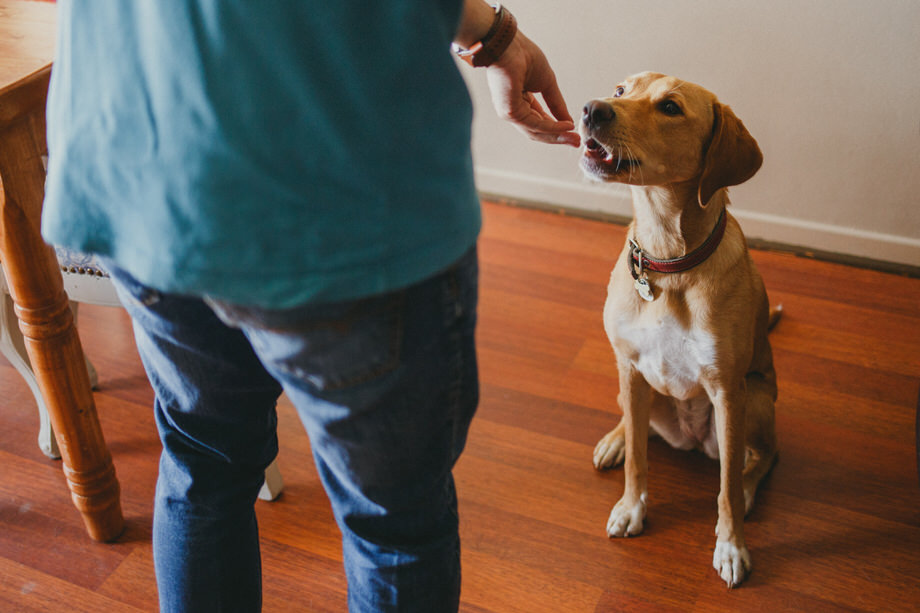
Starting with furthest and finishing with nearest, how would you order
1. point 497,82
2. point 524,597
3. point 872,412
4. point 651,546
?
1. point 872,412
2. point 651,546
3. point 524,597
4. point 497,82

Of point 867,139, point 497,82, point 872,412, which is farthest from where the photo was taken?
point 867,139

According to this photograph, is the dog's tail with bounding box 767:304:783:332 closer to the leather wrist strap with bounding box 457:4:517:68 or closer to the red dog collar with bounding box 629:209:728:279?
the red dog collar with bounding box 629:209:728:279

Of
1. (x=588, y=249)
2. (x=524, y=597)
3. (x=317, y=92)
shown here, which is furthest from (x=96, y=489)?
(x=588, y=249)

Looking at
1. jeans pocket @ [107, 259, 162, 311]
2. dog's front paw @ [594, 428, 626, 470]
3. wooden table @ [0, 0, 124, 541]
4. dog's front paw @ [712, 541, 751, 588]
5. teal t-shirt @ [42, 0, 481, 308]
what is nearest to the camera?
teal t-shirt @ [42, 0, 481, 308]

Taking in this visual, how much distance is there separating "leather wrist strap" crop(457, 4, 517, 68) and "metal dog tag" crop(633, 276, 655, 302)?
586 mm

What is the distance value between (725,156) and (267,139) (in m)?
0.94

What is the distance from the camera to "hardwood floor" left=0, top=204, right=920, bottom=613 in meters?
1.44

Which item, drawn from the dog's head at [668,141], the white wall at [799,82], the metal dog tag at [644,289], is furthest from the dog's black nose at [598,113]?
the white wall at [799,82]

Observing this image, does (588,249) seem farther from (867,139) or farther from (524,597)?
(524,597)

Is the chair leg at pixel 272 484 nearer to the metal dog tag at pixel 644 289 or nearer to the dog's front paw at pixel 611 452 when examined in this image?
the dog's front paw at pixel 611 452

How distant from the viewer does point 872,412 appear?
6.17ft

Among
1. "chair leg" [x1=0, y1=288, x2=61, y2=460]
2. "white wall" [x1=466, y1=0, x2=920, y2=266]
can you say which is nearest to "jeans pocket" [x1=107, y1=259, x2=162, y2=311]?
"chair leg" [x1=0, y1=288, x2=61, y2=460]

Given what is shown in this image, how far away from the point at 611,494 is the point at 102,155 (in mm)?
1316

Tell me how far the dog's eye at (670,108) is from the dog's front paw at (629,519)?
734 mm
